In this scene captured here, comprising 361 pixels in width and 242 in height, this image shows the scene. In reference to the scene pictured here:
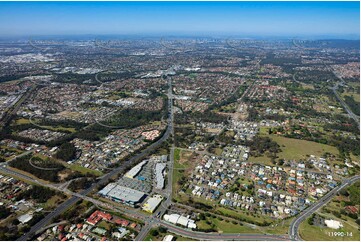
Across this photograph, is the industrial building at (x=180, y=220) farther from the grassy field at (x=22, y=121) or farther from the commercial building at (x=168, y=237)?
the grassy field at (x=22, y=121)

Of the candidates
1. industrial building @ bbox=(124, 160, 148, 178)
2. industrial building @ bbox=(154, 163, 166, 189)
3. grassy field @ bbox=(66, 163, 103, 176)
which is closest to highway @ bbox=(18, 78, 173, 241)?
grassy field @ bbox=(66, 163, 103, 176)

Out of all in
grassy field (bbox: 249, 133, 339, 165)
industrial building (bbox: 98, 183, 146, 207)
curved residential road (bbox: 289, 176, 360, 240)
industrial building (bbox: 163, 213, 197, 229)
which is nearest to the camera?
curved residential road (bbox: 289, 176, 360, 240)

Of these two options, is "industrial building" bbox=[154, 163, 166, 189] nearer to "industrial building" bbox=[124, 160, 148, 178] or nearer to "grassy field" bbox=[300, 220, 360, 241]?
"industrial building" bbox=[124, 160, 148, 178]

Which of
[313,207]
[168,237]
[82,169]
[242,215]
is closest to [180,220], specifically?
[168,237]

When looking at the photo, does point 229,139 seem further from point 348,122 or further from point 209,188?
point 348,122

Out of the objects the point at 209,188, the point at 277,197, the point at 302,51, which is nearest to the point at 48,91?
the point at 209,188

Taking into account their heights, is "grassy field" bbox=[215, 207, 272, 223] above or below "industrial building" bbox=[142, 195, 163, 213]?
below

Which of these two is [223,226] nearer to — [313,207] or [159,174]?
[313,207]
